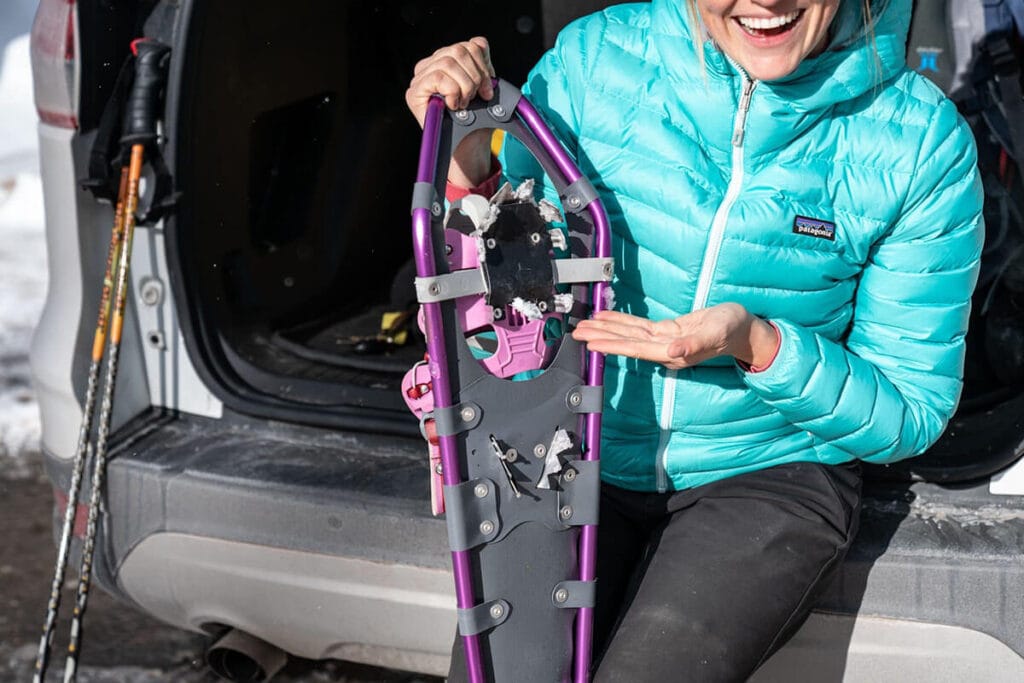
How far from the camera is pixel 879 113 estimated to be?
1.97m

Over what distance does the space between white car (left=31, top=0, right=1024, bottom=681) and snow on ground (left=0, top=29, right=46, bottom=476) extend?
161cm

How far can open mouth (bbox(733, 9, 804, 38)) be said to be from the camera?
6.08 feet

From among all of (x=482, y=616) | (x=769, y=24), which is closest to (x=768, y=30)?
(x=769, y=24)

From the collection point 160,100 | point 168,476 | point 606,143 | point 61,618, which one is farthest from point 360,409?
point 61,618

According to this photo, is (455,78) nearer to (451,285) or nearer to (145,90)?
(451,285)

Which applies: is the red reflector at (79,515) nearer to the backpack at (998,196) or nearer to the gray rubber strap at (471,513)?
the gray rubber strap at (471,513)

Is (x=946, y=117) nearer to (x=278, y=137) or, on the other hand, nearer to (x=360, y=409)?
(x=360, y=409)

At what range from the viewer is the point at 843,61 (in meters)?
1.90

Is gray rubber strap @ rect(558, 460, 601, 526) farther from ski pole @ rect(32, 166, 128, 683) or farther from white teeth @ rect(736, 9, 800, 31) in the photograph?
ski pole @ rect(32, 166, 128, 683)

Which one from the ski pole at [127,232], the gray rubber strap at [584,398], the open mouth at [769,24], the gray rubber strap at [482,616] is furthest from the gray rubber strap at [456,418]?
the ski pole at [127,232]

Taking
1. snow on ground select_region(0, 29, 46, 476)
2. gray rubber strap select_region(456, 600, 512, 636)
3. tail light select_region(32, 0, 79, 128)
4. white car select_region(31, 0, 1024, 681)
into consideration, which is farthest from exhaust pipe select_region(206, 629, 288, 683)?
snow on ground select_region(0, 29, 46, 476)

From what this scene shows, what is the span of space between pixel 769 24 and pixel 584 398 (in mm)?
622

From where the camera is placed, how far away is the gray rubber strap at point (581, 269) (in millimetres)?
1952

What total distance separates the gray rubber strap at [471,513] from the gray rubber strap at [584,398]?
178 mm
